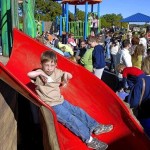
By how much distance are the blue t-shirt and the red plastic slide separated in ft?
6.16

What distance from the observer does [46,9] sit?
1521 inches

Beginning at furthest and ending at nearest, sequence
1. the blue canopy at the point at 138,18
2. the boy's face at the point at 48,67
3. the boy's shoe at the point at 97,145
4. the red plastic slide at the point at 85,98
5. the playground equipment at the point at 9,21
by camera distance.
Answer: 1. the blue canopy at the point at 138,18
2. the playground equipment at the point at 9,21
3. the boy's face at the point at 48,67
4. the boy's shoe at the point at 97,145
5. the red plastic slide at the point at 85,98

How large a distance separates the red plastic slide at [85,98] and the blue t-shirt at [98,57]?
1878 millimetres

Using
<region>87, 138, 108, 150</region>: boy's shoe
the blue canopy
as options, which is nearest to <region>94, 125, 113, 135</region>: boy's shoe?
<region>87, 138, 108, 150</region>: boy's shoe

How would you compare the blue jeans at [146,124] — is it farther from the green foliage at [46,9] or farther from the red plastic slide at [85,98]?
the green foliage at [46,9]

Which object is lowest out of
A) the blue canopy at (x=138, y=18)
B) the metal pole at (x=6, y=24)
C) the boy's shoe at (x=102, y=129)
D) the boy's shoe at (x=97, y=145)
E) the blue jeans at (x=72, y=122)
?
the boy's shoe at (x=97, y=145)

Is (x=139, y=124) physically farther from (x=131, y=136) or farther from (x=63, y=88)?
(x=63, y=88)

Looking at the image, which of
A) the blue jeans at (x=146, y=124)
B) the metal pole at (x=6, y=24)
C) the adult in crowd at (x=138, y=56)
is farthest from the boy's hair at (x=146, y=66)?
the metal pole at (x=6, y=24)

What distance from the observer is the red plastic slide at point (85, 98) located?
3.60 meters

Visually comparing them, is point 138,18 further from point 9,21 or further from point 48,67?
point 48,67

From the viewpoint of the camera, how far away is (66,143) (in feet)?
12.4

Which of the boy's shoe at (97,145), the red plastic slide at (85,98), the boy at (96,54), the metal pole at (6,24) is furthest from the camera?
the metal pole at (6,24)

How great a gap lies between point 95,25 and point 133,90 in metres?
15.5

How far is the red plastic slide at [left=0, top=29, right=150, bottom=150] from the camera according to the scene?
11.8 feet
